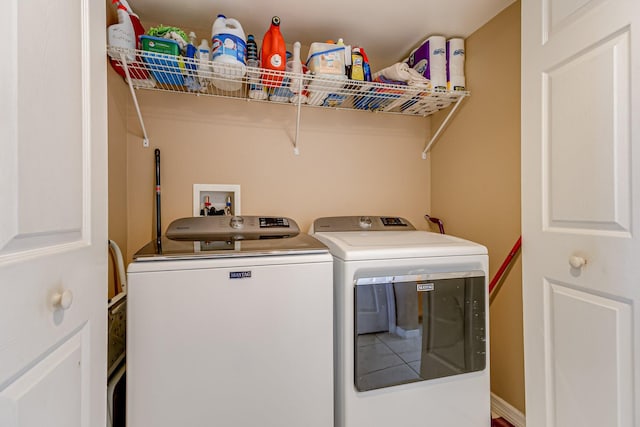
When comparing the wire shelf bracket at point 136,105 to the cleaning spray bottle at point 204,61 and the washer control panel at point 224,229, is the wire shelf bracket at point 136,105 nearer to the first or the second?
the cleaning spray bottle at point 204,61

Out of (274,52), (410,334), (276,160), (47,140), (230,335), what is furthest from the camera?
(276,160)

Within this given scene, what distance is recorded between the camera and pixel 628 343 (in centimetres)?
97

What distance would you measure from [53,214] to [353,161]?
1831mm

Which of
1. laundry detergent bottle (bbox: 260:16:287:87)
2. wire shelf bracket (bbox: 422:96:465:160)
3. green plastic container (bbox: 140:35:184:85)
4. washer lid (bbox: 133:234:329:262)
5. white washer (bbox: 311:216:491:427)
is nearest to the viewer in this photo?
washer lid (bbox: 133:234:329:262)

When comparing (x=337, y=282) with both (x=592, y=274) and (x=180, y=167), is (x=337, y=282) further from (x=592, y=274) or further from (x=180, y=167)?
(x=180, y=167)

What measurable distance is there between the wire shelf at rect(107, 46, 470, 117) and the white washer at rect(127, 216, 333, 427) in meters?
0.91

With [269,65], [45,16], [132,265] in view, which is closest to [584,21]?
[269,65]

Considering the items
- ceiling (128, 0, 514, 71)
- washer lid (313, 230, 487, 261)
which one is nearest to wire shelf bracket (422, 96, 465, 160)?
ceiling (128, 0, 514, 71)

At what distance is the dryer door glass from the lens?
1.34m

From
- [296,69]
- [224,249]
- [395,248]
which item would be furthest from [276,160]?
[395,248]

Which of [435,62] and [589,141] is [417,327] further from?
[435,62]

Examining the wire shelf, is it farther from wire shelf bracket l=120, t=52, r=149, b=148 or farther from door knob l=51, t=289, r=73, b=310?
door knob l=51, t=289, r=73, b=310

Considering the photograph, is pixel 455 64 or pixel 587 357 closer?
pixel 587 357

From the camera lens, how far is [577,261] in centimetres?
109
